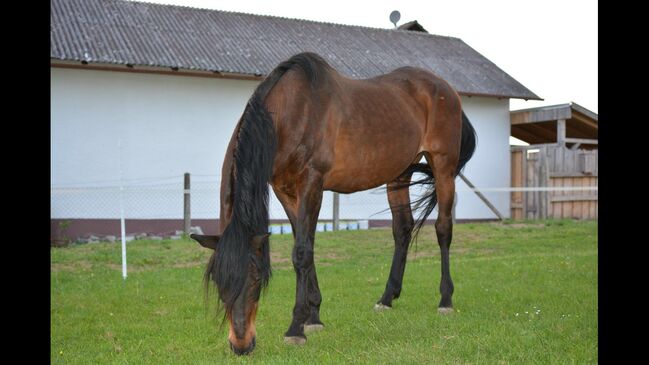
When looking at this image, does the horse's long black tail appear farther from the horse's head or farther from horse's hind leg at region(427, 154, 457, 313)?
the horse's head

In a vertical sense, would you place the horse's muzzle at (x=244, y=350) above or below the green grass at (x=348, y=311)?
above

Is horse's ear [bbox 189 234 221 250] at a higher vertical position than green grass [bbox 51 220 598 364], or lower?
higher

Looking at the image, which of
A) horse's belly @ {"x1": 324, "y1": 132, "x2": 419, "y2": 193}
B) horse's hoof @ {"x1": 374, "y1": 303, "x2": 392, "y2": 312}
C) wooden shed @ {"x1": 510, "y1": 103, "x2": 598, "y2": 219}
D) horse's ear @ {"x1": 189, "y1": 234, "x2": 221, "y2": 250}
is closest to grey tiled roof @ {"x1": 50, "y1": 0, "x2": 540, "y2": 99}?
wooden shed @ {"x1": 510, "y1": 103, "x2": 598, "y2": 219}

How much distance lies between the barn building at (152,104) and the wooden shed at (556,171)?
1.29m

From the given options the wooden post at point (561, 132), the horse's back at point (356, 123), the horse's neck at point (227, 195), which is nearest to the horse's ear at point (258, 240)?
the horse's neck at point (227, 195)

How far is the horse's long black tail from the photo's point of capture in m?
6.77

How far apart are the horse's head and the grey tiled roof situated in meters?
10.7

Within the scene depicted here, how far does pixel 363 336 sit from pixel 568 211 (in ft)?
48.5

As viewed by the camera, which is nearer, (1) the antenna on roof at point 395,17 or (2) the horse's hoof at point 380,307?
(2) the horse's hoof at point 380,307

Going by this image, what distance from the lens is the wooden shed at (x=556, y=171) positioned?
17.8m

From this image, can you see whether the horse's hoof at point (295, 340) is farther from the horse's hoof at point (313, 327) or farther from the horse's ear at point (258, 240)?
the horse's ear at point (258, 240)

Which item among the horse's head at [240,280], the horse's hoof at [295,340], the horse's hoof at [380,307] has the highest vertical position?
the horse's head at [240,280]
